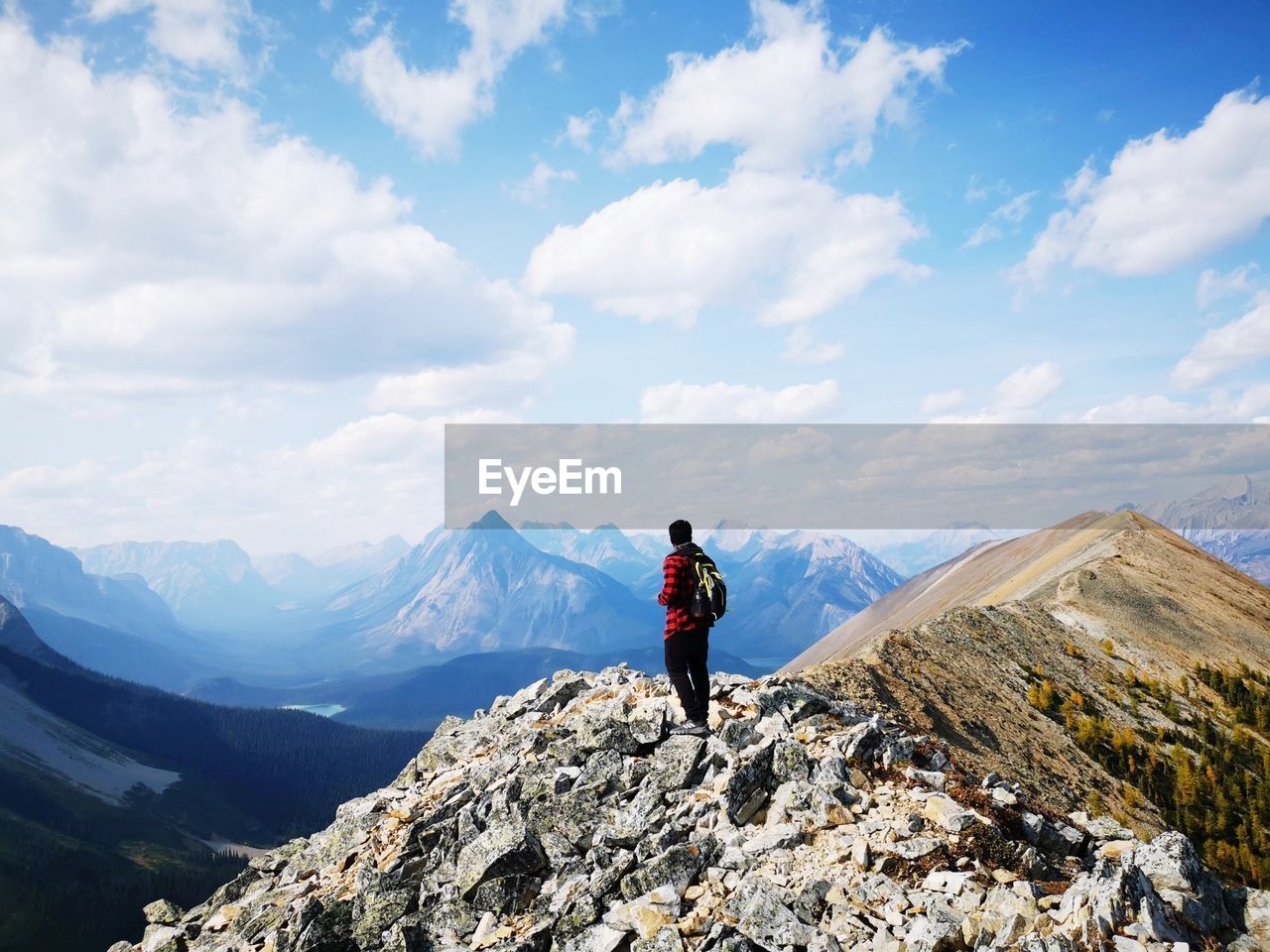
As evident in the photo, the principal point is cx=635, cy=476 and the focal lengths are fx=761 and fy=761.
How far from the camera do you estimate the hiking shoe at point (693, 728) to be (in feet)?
62.3

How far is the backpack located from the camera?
1783cm

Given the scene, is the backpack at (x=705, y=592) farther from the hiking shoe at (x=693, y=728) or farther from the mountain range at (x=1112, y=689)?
the mountain range at (x=1112, y=689)

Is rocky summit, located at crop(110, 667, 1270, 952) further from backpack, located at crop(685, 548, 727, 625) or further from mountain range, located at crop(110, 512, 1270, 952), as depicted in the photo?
backpack, located at crop(685, 548, 727, 625)

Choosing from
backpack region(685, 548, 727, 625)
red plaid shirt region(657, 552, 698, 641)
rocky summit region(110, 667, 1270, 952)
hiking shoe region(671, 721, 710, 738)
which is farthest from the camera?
hiking shoe region(671, 721, 710, 738)

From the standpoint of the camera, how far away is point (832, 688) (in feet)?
139

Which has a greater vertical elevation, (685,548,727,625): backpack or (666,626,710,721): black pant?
(685,548,727,625): backpack

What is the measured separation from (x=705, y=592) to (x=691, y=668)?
7.87 feet

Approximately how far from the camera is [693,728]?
19.1 meters

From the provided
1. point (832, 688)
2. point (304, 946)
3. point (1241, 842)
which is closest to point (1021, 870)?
point (304, 946)

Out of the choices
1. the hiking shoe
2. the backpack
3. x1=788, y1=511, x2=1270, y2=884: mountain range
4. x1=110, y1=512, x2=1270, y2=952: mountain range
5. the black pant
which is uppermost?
the backpack

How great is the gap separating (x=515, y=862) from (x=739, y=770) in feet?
17.4

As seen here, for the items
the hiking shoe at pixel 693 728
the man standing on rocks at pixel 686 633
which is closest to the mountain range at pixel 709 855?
the hiking shoe at pixel 693 728

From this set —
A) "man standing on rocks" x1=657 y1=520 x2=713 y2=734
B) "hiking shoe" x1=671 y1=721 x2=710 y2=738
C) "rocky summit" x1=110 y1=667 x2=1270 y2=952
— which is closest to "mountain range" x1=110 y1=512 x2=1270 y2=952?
"rocky summit" x1=110 y1=667 x2=1270 y2=952

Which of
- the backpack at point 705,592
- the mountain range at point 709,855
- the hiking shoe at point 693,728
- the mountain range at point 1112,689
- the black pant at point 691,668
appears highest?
the backpack at point 705,592
